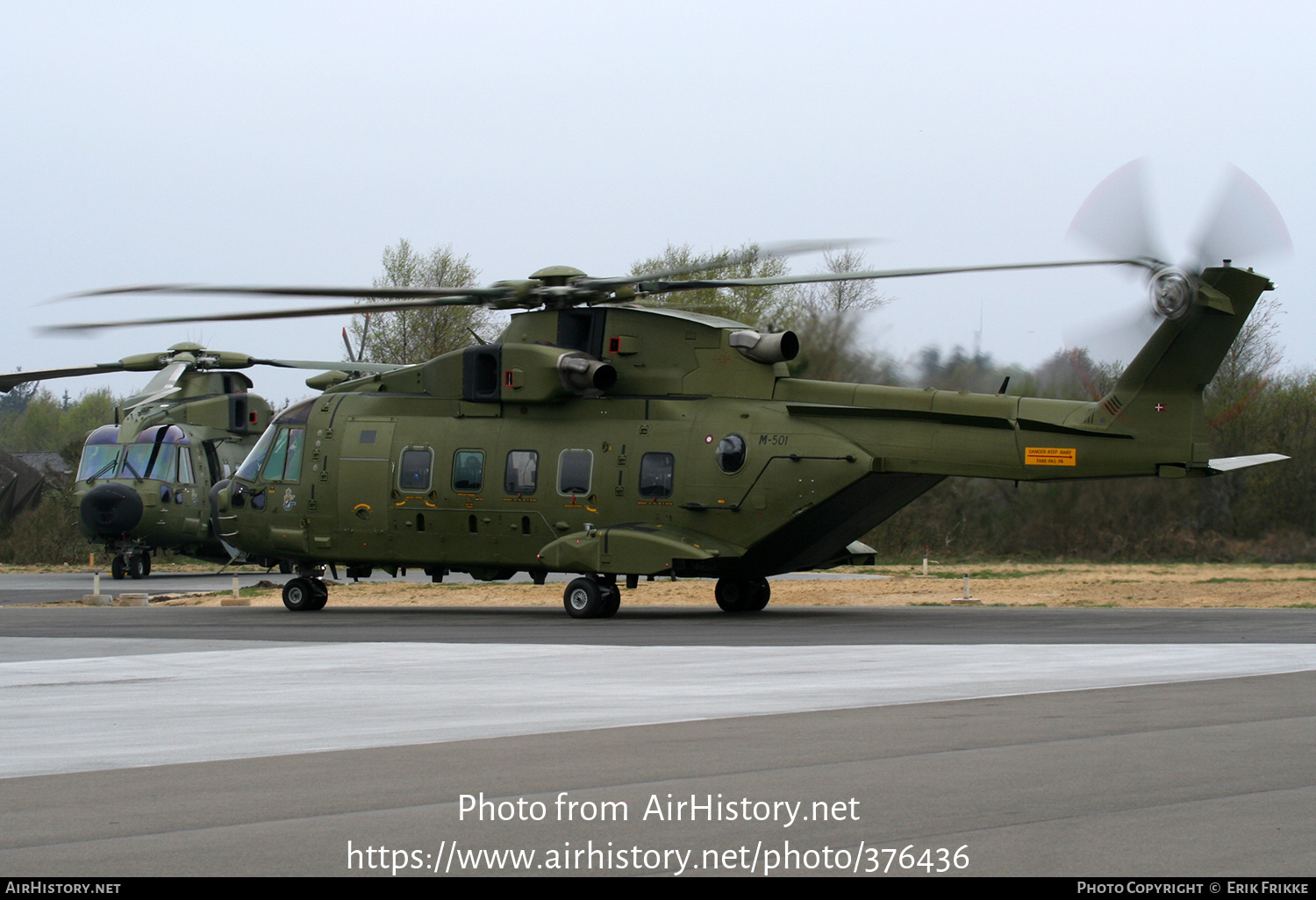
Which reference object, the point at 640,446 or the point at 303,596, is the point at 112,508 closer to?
the point at 303,596

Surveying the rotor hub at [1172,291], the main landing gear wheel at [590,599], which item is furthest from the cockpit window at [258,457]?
the rotor hub at [1172,291]

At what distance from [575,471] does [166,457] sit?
1833 cm

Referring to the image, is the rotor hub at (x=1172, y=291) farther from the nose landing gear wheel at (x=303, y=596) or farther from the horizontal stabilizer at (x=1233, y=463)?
the nose landing gear wheel at (x=303, y=596)

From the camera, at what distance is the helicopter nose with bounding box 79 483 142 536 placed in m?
34.3

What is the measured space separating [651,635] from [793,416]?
15.1 ft

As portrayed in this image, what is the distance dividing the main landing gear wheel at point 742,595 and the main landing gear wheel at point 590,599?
7.25 ft

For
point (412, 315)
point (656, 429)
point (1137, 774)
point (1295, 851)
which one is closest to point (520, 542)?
point (656, 429)

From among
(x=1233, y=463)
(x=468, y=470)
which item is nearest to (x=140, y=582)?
(x=468, y=470)

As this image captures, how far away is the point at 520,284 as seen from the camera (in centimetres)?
1978

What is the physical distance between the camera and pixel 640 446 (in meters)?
20.4

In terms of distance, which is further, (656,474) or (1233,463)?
(656,474)

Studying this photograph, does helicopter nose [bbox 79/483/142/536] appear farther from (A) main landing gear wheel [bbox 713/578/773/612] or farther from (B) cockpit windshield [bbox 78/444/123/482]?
(A) main landing gear wheel [bbox 713/578/773/612]

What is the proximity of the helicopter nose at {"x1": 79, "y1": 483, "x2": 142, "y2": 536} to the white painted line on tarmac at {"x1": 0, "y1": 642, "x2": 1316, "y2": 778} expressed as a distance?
69.6ft
